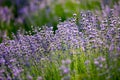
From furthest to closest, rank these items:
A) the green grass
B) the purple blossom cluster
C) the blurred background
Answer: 1. the blurred background
2. the purple blossom cluster
3. the green grass

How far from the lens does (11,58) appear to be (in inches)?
150

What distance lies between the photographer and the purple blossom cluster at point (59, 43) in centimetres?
358

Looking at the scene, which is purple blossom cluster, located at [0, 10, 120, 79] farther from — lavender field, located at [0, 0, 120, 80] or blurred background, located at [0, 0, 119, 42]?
blurred background, located at [0, 0, 119, 42]

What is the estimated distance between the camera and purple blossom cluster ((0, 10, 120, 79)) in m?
3.58

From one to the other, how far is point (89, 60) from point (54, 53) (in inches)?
14.8

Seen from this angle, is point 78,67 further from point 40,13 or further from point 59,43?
point 40,13

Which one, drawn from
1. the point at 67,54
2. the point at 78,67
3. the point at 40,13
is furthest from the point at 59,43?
the point at 40,13

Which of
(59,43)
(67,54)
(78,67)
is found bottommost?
(78,67)

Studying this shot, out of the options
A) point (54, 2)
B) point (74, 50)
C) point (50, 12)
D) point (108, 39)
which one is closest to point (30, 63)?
point (74, 50)

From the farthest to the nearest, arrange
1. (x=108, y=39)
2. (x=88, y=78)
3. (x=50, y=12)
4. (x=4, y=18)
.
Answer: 1. (x=50, y=12)
2. (x=4, y=18)
3. (x=108, y=39)
4. (x=88, y=78)

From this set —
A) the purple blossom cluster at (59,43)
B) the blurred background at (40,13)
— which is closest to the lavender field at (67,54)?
the purple blossom cluster at (59,43)

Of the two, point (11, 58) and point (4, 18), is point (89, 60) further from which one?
point (4, 18)

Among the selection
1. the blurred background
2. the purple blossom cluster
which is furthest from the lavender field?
the blurred background

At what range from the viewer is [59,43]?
379 cm
